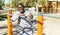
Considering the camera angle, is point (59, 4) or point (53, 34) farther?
point (59, 4)

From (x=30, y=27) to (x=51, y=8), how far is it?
38.7 metres

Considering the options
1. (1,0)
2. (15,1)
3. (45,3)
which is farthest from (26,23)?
(45,3)

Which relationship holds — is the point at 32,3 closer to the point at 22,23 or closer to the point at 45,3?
the point at 45,3

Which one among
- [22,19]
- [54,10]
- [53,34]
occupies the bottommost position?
[54,10]

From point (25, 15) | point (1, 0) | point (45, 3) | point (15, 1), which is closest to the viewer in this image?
point (25, 15)

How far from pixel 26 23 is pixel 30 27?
0.15 m

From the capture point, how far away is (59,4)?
46.3 metres

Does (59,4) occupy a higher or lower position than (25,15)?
lower

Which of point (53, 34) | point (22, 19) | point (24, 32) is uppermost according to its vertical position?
point (22, 19)

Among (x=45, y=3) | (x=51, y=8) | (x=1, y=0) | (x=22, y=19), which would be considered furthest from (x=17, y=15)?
(x=51, y=8)

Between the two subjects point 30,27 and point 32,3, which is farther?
point 32,3

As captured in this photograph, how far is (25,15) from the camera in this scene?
527 cm

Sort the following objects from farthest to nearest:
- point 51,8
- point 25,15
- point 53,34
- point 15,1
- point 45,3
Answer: point 51,8 < point 45,3 < point 15,1 < point 53,34 < point 25,15

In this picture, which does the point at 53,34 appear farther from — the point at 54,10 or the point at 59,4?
the point at 59,4
